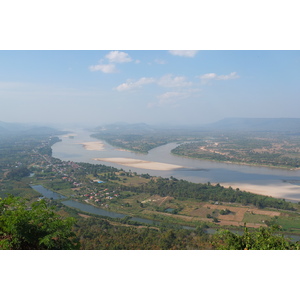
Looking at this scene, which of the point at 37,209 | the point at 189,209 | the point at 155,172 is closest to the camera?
the point at 37,209

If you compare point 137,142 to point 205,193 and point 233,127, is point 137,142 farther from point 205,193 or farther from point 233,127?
point 233,127

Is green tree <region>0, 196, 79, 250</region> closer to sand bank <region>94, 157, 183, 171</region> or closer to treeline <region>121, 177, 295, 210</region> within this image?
treeline <region>121, 177, 295, 210</region>

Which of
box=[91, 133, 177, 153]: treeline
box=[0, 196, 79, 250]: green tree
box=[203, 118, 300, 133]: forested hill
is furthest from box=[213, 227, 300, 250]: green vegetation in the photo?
box=[203, 118, 300, 133]: forested hill

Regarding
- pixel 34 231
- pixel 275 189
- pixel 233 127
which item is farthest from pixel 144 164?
pixel 233 127

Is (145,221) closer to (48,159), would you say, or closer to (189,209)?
(189,209)

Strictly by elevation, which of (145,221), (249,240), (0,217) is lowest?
(145,221)

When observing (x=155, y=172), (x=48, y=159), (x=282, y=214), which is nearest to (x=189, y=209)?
(x=282, y=214)
